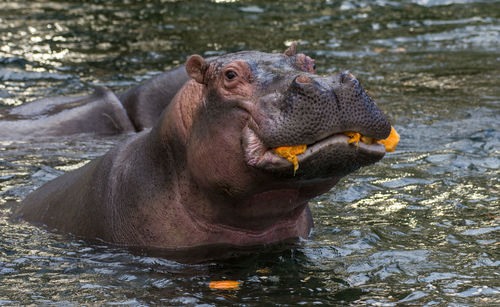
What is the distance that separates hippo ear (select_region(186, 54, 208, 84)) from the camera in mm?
5617

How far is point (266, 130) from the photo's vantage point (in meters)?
4.99

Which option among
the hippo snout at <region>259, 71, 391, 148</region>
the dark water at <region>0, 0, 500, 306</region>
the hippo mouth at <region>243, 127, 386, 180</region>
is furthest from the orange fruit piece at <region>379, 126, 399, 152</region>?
the dark water at <region>0, 0, 500, 306</region>

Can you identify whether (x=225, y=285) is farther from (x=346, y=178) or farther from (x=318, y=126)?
(x=346, y=178)

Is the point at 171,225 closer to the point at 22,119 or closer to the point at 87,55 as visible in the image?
the point at 22,119

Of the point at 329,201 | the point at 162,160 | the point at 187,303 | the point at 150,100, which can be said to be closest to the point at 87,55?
the point at 150,100

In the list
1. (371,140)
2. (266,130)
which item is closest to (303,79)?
(266,130)

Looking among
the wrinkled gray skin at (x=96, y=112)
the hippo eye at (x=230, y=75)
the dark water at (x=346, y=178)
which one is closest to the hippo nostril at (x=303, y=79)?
the hippo eye at (x=230, y=75)

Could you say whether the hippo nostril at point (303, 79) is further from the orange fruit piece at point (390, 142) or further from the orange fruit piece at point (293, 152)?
the orange fruit piece at point (390, 142)

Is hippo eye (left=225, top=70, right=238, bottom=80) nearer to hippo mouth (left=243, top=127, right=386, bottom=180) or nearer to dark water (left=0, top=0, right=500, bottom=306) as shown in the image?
hippo mouth (left=243, top=127, right=386, bottom=180)

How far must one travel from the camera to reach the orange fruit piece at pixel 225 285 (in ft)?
17.5

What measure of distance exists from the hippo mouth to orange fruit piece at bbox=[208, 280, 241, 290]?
0.79 m

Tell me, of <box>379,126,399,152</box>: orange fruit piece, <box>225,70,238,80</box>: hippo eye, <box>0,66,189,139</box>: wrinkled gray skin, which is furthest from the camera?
<box>0,66,189,139</box>: wrinkled gray skin

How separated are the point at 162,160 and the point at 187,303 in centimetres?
115

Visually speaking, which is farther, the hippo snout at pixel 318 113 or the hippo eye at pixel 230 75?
the hippo eye at pixel 230 75
